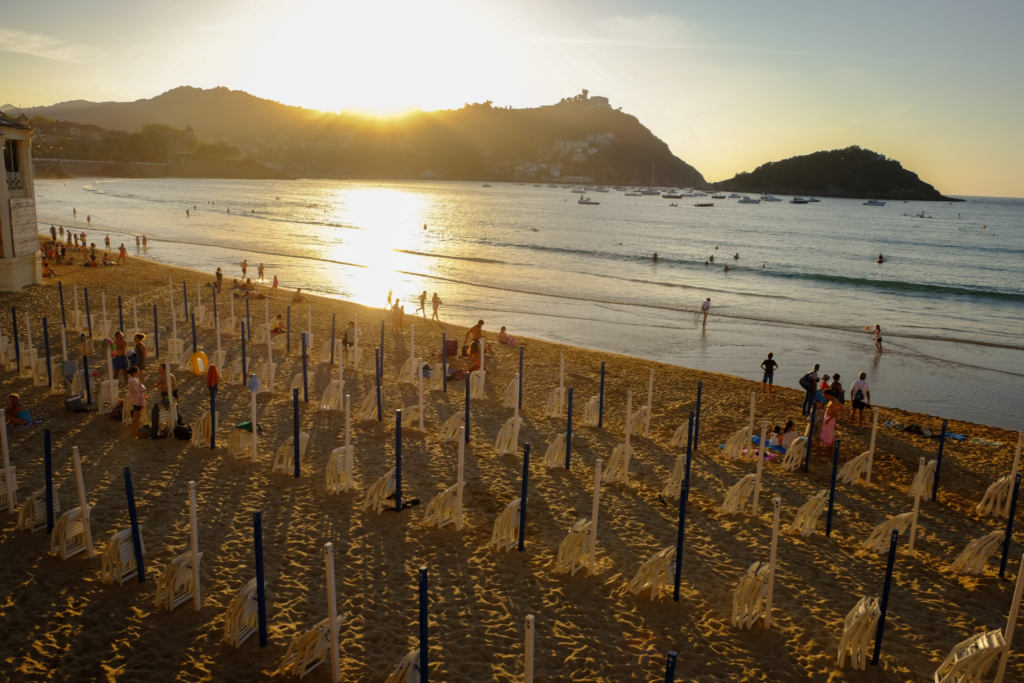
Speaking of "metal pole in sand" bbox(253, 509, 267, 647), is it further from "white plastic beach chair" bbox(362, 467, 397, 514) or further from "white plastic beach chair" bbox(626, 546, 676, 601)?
"white plastic beach chair" bbox(626, 546, 676, 601)

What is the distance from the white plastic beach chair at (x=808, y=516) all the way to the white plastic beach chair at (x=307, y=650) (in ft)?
21.0

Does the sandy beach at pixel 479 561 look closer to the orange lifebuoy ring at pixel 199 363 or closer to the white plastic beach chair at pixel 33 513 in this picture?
the white plastic beach chair at pixel 33 513

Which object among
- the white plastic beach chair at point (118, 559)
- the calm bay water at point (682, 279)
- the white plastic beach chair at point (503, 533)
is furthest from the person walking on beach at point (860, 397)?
the white plastic beach chair at point (118, 559)

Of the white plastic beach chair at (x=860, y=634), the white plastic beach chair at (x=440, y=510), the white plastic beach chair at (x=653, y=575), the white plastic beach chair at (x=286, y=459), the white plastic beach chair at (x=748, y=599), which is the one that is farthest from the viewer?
the white plastic beach chair at (x=286, y=459)

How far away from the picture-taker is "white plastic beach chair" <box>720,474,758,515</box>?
9.52 metres

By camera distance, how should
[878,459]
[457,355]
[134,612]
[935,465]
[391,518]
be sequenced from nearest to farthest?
1. [134,612]
2. [391,518]
3. [935,465]
4. [878,459]
5. [457,355]

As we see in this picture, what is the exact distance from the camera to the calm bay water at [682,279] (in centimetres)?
2405

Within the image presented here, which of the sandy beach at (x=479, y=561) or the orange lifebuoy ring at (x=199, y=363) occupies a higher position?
the orange lifebuoy ring at (x=199, y=363)

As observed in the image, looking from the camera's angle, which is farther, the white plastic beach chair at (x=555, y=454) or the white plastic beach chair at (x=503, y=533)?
the white plastic beach chair at (x=555, y=454)

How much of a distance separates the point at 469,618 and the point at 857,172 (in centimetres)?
21032

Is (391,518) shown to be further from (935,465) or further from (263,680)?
(935,465)

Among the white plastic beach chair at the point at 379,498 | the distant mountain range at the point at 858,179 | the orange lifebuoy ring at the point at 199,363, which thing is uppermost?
the distant mountain range at the point at 858,179

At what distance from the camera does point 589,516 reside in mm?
9328

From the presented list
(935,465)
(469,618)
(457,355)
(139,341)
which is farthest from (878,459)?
(139,341)
